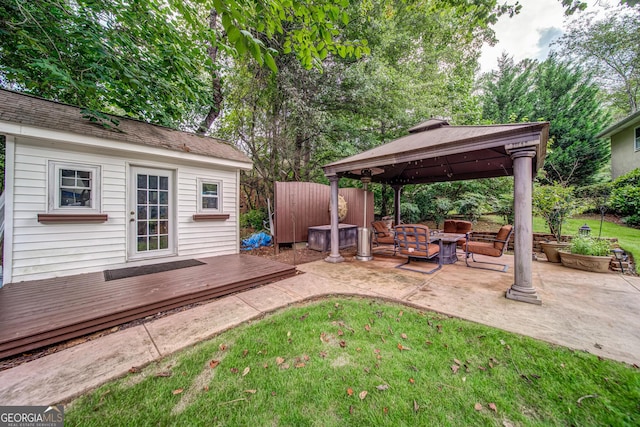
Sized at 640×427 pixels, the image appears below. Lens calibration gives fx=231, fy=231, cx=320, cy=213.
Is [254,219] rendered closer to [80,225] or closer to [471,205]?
[80,225]

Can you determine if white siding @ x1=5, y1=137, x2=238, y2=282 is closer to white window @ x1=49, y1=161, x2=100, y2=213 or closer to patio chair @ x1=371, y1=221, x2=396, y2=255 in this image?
white window @ x1=49, y1=161, x2=100, y2=213

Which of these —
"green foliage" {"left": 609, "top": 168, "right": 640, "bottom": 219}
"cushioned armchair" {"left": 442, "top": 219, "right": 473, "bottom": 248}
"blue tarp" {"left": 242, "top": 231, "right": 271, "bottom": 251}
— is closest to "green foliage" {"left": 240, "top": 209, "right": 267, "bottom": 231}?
"blue tarp" {"left": 242, "top": 231, "right": 271, "bottom": 251}

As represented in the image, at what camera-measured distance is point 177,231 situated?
16.1ft

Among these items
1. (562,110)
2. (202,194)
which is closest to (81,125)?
(202,194)

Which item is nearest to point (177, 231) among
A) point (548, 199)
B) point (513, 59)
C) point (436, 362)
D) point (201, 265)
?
point (201, 265)

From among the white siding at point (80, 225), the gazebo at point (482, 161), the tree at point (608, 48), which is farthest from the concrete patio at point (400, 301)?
the tree at point (608, 48)

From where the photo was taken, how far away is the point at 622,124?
10.1 meters

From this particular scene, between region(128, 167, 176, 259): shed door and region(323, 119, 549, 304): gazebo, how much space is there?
3532 mm

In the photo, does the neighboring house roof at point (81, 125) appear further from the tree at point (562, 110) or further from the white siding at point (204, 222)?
the tree at point (562, 110)

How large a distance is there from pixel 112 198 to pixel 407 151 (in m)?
5.42

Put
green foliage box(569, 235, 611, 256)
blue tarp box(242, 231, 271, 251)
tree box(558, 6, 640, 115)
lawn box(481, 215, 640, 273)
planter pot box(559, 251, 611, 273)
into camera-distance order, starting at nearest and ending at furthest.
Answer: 1. planter pot box(559, 251, 611, 273)
2. green foliage box(569, 235, 611, 256)
3. lawn box(481, 215, 640, 273)
4. blue tarp box(242, 231, 271, 251)
5. tree box(558, 6, 640, 115)

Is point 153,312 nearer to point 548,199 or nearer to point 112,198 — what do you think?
point 112,198

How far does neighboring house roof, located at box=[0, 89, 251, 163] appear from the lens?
345 cm

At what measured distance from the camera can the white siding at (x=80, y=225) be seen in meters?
3.44
